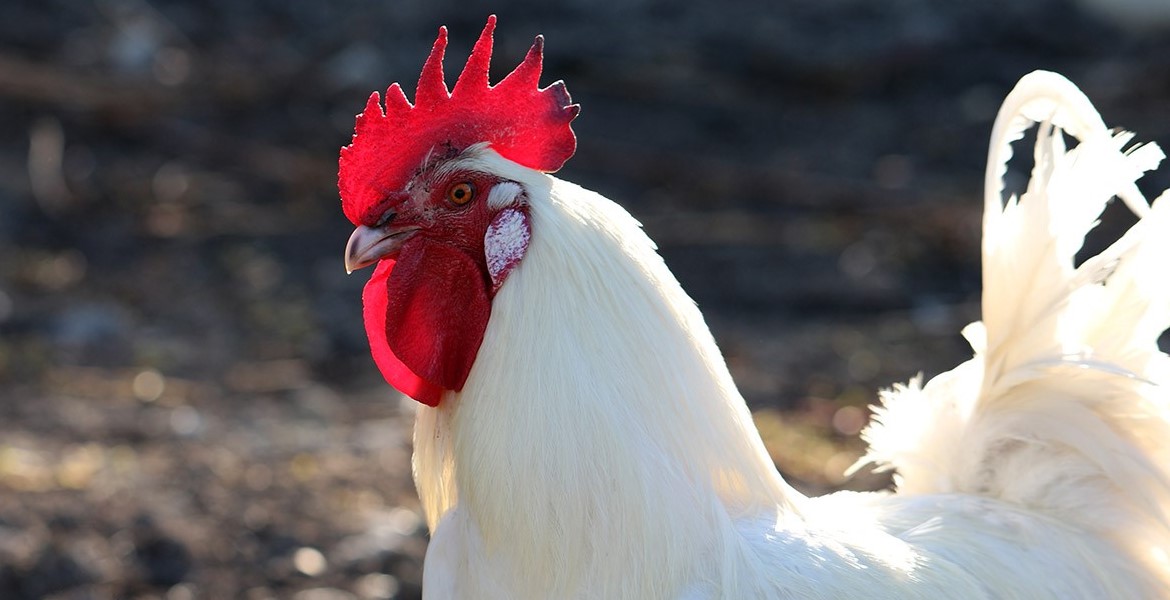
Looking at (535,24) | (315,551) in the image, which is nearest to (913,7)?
(535,24)

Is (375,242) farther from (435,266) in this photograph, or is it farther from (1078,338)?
(1078,338)

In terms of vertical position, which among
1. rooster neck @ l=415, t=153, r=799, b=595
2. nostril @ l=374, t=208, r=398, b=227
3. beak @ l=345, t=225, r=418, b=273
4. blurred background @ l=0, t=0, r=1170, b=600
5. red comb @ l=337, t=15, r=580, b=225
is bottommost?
rooster neck @ l=415, t=153, r=799, b=595

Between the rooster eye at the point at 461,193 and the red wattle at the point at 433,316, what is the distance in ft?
0.38

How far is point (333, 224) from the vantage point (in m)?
8.90

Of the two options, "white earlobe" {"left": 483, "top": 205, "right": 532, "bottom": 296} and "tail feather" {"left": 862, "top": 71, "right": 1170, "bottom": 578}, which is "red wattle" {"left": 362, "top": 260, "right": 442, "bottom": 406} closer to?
"white earlobe" {"left": 483, "top": 205, "right": 532, "bottom": 296}

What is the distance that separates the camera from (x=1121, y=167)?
11.2ft

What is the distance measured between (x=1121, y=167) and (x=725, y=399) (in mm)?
1228

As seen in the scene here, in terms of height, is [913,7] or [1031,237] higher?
[913,7]

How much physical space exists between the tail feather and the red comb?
1.17 meters

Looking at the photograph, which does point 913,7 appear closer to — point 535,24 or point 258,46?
point 535,24

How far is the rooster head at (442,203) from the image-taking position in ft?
10.1

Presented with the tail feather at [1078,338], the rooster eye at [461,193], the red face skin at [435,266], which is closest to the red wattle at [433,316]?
the red face skin at [435,266]

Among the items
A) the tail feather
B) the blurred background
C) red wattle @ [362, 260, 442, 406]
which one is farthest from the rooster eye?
the blurred background

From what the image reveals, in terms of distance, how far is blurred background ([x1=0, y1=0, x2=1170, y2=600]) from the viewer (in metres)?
5.67
